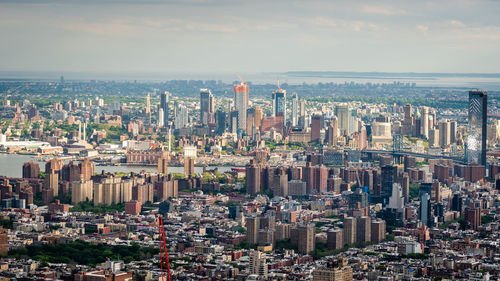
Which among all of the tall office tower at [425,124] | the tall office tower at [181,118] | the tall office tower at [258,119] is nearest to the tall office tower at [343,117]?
the tall office tower at [425,124]

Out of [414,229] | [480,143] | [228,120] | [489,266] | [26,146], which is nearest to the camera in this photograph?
[489,266]

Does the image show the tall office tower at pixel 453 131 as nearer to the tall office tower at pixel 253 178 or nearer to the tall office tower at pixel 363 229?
the tall office tower at pixel 253 178

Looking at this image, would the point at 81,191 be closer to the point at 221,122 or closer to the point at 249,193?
the point at 249,193

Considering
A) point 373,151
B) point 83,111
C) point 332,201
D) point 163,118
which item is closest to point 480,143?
point 373,151

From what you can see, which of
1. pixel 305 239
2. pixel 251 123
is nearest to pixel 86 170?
pixel 305 239

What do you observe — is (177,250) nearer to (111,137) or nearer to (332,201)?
(332,201)
